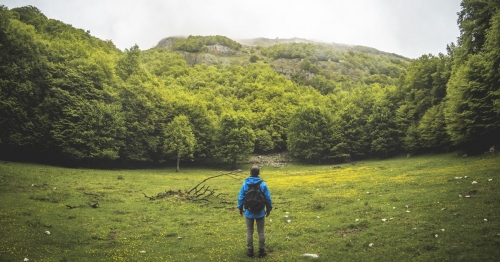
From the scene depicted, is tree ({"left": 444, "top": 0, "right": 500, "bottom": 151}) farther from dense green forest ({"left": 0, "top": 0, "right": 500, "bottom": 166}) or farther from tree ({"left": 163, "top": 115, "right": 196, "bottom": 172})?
tree ({"left": 163, "top": 115, "right": 196, "bottom": 172})

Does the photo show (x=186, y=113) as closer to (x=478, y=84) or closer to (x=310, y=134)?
(x=310, y=134)

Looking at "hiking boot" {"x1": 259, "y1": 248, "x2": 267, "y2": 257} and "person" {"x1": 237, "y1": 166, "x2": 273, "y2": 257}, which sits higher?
"person" {"x1": 237, "y1": 166, "x2": 273, "y2": 257}

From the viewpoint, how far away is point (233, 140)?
82.4m

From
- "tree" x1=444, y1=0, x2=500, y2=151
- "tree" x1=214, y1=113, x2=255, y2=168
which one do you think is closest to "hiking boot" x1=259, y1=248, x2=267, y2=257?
"tree" x1=444, y1=0, x2=500, y2=151

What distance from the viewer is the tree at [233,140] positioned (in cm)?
8188

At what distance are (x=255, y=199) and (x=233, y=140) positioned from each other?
70.5m

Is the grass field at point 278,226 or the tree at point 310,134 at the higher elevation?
the tree at point 310,134

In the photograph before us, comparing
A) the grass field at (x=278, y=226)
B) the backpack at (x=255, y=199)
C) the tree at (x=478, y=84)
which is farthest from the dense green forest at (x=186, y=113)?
the backpack at (x=255, y=199)

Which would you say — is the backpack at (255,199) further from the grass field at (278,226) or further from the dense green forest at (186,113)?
the dense green forest at (186,113)

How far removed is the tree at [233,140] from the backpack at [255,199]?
6909cm

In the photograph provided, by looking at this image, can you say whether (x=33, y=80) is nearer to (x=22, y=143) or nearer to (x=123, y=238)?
(x=22, y=143)

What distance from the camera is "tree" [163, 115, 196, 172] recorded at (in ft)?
238

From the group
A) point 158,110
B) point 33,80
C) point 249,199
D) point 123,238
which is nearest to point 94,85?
point 33,80

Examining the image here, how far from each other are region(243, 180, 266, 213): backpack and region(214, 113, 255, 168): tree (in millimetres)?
69091
